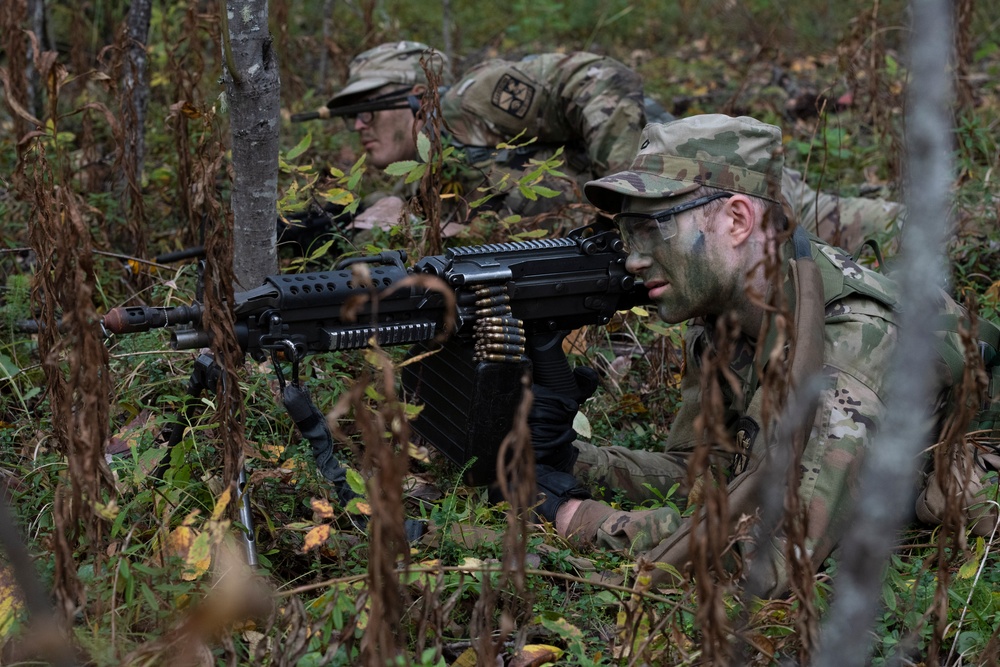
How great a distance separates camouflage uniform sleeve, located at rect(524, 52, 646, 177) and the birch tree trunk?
232cm

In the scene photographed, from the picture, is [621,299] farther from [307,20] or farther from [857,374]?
[307,20]

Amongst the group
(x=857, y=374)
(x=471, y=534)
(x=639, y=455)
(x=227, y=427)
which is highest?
(x=857, y=374)

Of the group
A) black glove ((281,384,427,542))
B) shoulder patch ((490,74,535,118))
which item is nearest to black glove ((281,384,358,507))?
black glove ((281,384,427,542))

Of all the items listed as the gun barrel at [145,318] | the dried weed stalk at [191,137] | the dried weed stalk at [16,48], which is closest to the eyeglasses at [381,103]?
the dried weed stalk at [191,137]

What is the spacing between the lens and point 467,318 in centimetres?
320

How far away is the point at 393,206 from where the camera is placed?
5.45 m

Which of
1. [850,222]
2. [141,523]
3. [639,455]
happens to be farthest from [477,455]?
[850,222]

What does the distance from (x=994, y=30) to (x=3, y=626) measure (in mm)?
8463

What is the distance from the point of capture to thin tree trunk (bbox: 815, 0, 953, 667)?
1.35m

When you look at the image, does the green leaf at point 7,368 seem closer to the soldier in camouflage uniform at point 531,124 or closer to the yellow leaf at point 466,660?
the soldier in camouflage uniform at point 531,124

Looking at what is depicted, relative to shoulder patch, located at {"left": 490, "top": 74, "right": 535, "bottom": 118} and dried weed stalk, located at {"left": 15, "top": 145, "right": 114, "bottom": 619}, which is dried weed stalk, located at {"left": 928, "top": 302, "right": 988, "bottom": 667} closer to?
dried weed stalk, located at {"left": 15, "top": 145, "right": 114, "bottom": 619}

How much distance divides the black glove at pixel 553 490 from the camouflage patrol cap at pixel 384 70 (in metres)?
3.33

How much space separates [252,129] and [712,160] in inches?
60.3

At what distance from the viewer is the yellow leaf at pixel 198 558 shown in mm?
2334
